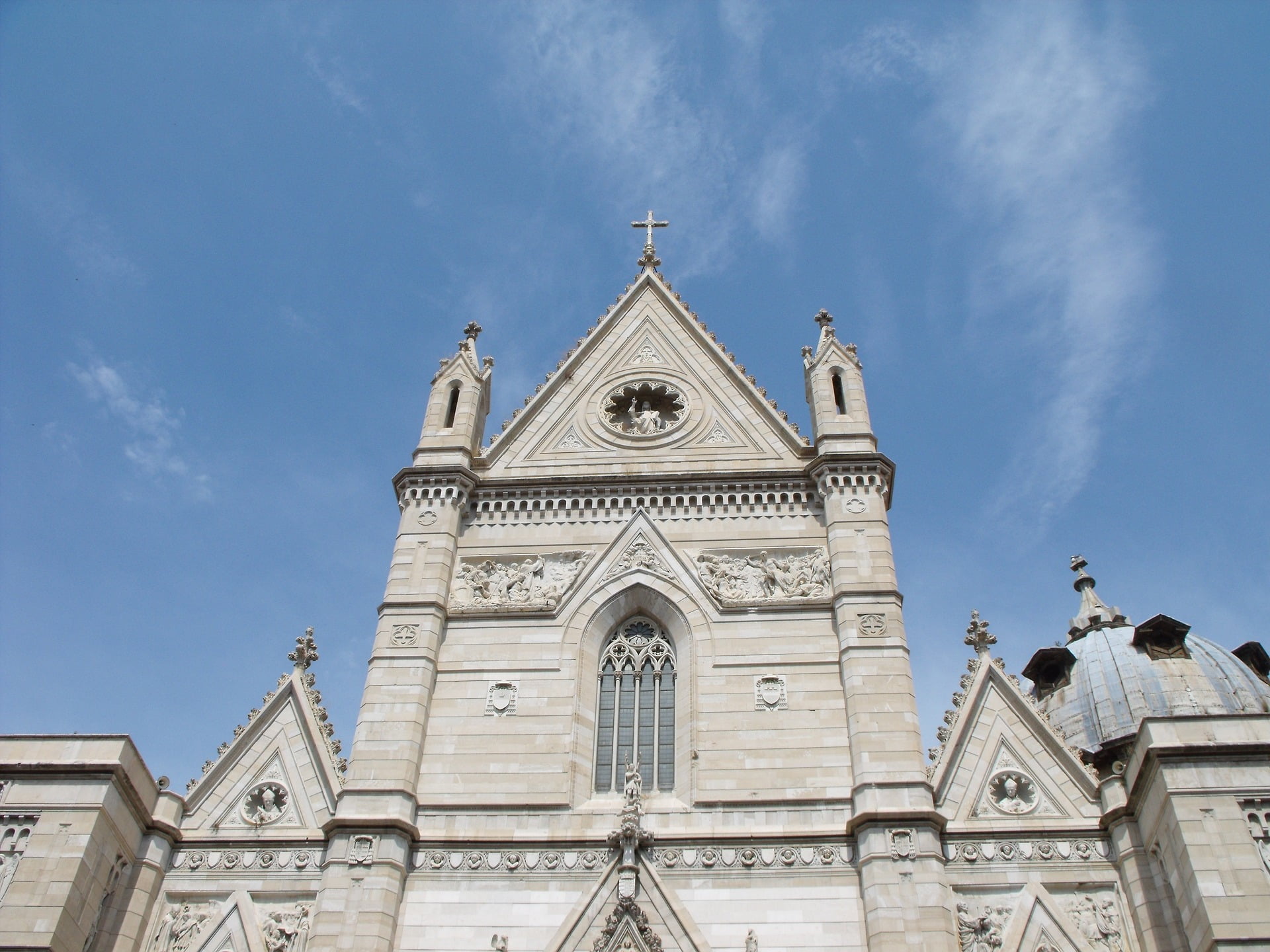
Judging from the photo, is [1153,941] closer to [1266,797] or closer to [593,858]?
[1266,797]

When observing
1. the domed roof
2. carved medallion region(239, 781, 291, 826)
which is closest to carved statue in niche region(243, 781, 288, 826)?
carved medallion region(239, 781, 291, 826)

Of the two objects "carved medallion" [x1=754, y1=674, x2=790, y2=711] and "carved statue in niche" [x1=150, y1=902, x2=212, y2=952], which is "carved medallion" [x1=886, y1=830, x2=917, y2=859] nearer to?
"carved medallion" [x1=754, y1=674, x2=790, y2=711]

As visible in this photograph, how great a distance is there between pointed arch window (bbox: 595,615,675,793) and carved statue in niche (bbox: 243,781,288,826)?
487 centimetres

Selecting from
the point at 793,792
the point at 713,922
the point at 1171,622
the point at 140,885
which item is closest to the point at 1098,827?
the point at 793,792

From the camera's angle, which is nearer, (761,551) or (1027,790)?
(1027,790)

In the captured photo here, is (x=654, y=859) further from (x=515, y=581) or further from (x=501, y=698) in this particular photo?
(x=515, y=581)

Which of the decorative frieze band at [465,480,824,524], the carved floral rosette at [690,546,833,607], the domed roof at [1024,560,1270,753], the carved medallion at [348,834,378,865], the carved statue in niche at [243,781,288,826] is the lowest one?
the carved medallion at [348,834,378,865]

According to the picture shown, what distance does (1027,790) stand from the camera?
17.0 m

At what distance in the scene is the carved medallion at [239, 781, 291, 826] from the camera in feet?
57.2

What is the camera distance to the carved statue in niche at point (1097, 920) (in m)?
15.2

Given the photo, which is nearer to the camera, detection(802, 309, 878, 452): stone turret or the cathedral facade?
the cathedral facade

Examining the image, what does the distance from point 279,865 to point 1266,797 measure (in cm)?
1353

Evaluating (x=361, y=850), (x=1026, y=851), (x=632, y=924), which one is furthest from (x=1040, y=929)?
(x=361, y=850)

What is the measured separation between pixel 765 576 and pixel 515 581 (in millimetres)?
4383
